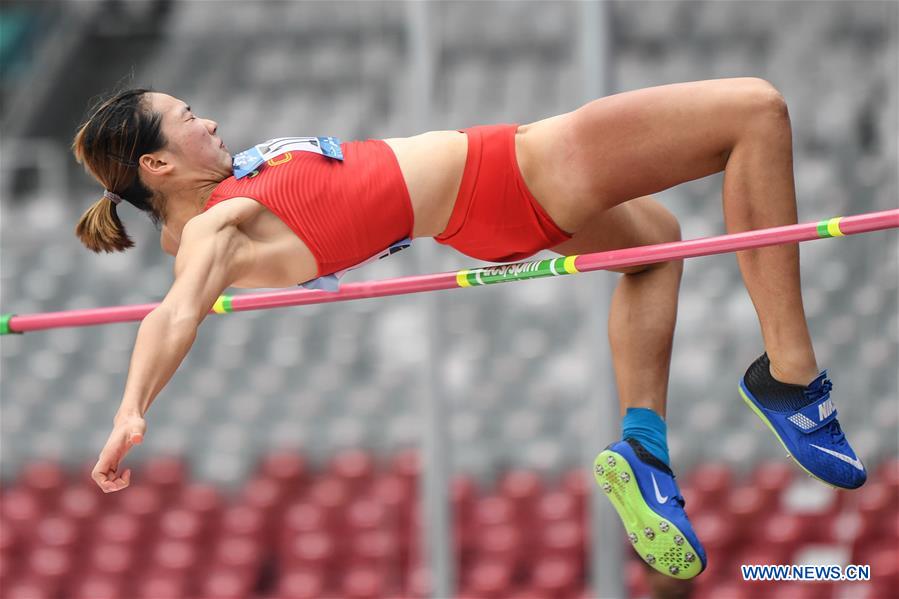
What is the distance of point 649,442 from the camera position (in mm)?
2305

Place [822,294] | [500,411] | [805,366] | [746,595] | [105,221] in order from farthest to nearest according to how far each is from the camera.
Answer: [500,411], [822,294], [746,595], [105,221], [805,366]

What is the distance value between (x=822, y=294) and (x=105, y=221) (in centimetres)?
266

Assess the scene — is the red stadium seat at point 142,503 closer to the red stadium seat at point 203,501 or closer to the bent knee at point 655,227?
the red stadium seat at point 203,501

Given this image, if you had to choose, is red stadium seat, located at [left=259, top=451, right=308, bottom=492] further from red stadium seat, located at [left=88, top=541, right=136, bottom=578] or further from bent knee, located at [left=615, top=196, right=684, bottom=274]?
bent knee, located at [left=615, top=196, right=684, bottom=274]

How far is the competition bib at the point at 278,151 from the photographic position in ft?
6.95

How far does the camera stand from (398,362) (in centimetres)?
493

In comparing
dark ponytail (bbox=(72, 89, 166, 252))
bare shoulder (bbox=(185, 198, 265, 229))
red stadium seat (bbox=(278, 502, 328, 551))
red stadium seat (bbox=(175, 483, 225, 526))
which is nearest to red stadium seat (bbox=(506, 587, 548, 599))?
red stadium seat (bbox=(278, 502, 328, 551))

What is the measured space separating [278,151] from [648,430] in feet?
2.89

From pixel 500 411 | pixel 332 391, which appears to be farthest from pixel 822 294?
pixel 332 391

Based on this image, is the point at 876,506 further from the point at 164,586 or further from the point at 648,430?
the point at 164,586

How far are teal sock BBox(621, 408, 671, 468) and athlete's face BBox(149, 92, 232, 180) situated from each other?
914 mm

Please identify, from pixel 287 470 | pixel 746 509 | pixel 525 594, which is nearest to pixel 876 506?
pixel 746 509

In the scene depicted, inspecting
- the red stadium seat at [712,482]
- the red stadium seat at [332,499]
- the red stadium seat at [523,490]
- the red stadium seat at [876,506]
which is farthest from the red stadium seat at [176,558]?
the red stadium seat at [876,506]

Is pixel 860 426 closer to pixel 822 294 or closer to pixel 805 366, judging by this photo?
pixel 822 294
